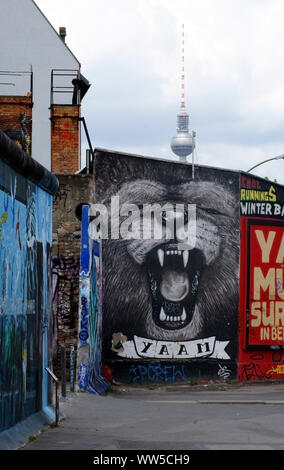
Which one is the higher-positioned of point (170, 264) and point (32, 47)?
point (32, 47)

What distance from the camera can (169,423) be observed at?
583 inches

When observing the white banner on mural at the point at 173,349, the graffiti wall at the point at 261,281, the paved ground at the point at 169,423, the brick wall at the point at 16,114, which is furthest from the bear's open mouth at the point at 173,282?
the brick wall at the point at 16,114

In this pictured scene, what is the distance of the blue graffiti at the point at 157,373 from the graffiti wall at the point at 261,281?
1.81 meters

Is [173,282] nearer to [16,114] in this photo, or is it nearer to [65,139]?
[65,139]

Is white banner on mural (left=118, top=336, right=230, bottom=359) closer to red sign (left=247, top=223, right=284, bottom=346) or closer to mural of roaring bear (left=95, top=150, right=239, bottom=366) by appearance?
mural of roaring bear (left=95, top=150, right=239, bottom=366)

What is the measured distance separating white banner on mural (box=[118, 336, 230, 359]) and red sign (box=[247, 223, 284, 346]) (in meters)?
0.99

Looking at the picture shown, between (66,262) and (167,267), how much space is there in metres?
3.09

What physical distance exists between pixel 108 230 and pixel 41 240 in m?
11.2

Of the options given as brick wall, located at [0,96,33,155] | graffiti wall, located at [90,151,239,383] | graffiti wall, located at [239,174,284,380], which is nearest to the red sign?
graffiti wall, located at [239,174,284,380]

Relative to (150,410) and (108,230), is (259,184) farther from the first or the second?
(150,410)

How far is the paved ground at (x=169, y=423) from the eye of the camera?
1171 centimetres

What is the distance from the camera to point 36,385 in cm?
1379

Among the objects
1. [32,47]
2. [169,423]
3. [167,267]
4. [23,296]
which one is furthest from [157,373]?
[32,47]
